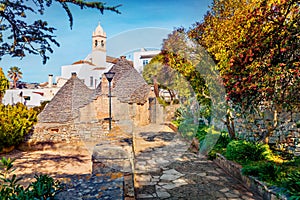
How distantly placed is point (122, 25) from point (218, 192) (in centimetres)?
806

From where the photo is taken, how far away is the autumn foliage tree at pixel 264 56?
4.48 m

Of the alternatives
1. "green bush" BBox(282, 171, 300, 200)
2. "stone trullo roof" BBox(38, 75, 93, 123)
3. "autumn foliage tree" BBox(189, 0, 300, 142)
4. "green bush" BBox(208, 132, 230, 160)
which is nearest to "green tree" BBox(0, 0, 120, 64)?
"autumn foliage tree" BBox(189, 0, 300, 142)

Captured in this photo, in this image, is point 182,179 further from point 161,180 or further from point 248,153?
point 248,153

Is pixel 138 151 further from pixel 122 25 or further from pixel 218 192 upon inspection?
pixel 122 25

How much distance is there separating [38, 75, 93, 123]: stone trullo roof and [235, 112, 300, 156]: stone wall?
8.75 meters

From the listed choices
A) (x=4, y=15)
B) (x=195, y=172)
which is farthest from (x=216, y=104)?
(x=4, y=15)

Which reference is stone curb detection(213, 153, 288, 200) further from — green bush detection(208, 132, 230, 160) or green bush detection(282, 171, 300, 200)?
green bush detection(208, 132, 230, 160)

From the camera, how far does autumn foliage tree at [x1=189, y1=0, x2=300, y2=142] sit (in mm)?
4477

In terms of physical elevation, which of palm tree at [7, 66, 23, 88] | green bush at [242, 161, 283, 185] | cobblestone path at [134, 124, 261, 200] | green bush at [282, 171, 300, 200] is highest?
palm tree at [7, 66, 23, 88]

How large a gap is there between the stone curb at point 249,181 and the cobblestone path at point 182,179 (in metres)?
0.12

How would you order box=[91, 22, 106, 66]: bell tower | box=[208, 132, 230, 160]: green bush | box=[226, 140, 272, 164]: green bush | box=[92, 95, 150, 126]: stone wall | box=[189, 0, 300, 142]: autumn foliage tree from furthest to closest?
box=[91, 22, 106, 66]: bell tower → box=[92, 95, 150, 126]: stone wall → box=[208, 132, 230, 160]: green bush → box=[226, 140, 272, 164]: green bush → box=[189, 0, 300, 142]: autumn foliage tree

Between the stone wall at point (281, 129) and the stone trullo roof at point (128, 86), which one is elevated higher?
the stone trullo roof at point (128, 86)

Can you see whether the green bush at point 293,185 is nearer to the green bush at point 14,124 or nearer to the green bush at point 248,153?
the green bush at point 248,153

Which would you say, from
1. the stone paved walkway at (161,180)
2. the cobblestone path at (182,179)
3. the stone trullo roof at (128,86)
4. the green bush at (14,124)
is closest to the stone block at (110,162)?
the stone paved walkway at (161,180)
